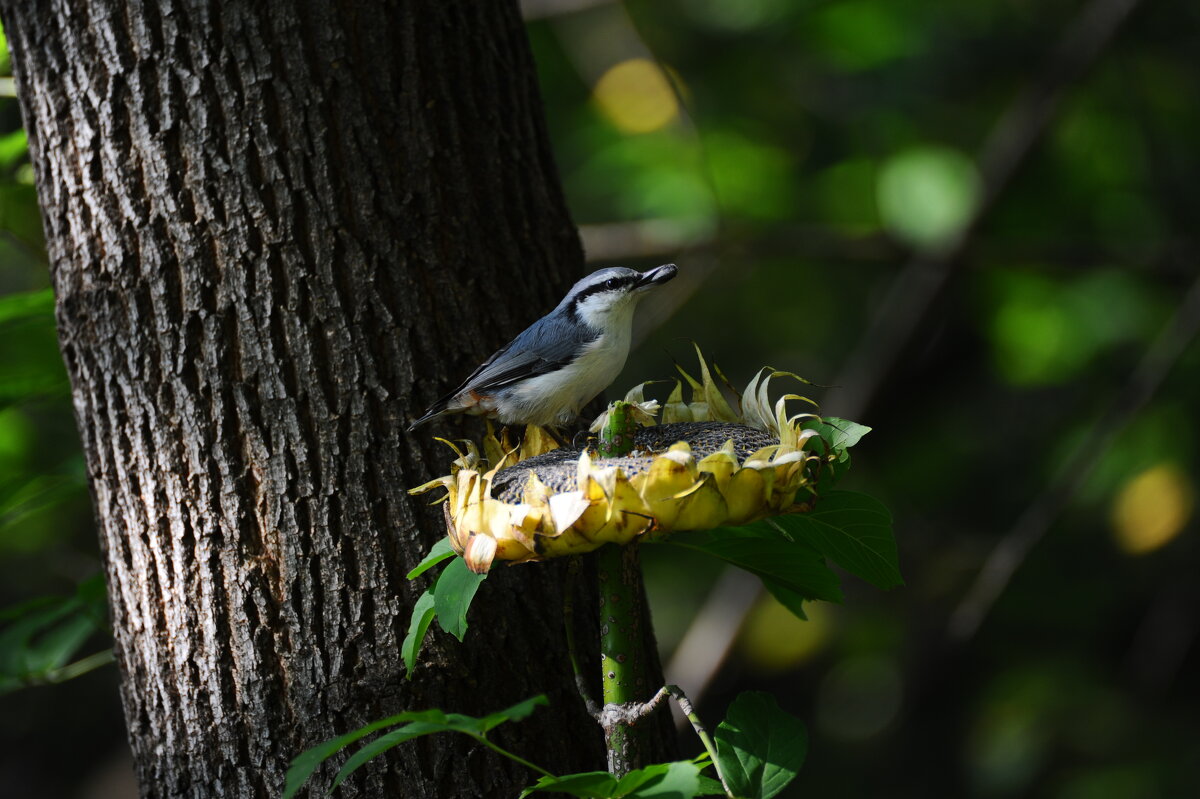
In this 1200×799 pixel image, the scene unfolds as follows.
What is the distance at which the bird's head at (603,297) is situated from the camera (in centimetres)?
177

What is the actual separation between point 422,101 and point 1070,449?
12.3 feet

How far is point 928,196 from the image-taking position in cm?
375

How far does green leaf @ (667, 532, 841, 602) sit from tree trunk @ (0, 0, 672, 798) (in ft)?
1.51

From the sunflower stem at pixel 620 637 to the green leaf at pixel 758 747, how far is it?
→ 0.33ft

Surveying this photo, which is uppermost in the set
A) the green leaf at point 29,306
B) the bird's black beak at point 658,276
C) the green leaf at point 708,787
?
the green leaf at point 29,306

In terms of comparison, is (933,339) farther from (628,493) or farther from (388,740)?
(388,740)

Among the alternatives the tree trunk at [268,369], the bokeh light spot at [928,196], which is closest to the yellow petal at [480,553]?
the tree trunk at [268,369]

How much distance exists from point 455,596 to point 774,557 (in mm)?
383

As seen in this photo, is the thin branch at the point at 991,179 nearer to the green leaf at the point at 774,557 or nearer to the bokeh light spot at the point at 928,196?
the bokeh light spot at the point at 928,196

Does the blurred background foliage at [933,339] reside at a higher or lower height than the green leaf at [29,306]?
lower

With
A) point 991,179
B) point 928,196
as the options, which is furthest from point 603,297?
point 991,179

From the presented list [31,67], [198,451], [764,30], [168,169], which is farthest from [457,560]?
[764,30]

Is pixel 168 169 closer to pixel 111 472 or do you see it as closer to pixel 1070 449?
pixel 111 472

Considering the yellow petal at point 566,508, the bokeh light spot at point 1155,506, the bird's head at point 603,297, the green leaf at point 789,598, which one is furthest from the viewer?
the bokeh light spot at point 1155,506
